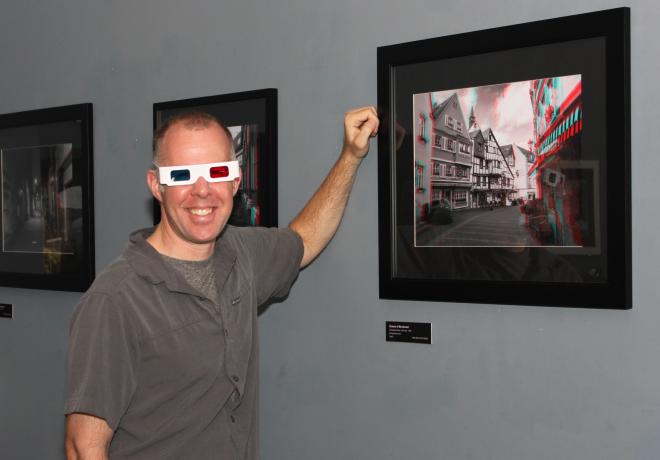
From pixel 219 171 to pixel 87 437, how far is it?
0.71 m

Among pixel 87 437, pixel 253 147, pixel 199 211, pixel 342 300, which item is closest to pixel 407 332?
pixel 342 300

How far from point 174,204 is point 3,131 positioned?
1.58 m

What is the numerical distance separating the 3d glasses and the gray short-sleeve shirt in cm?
18

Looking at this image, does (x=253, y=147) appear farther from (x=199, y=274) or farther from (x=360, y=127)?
(x=199, y=274)

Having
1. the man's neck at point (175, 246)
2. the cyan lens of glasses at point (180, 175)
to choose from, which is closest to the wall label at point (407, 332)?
the man's neck at point (175, 246)

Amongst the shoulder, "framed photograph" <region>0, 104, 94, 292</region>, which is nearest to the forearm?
the shoulder

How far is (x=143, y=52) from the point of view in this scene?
281 centimetres

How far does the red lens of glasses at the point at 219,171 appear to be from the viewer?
2.02 metres

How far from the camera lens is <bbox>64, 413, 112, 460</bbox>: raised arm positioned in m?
1.83

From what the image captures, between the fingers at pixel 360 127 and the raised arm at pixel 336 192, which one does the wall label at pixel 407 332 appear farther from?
the fingers at pixel 360 127

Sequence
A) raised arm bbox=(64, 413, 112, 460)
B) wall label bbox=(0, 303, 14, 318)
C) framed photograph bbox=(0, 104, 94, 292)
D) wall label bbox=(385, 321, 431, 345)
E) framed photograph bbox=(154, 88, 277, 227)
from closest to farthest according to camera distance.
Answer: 1. raised arm bbox=(64, 413, 112, 460)
2. wall label bbox=(385, 321, 431, 345)
3. framed photograph bbox=(154, 88, 277, 227)
4. framed photograph bbox=(0, 104, 94, 292)
5. wall label bbox=(0, 303, 14, 318)

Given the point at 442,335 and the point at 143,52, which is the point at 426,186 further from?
the point at 143,52

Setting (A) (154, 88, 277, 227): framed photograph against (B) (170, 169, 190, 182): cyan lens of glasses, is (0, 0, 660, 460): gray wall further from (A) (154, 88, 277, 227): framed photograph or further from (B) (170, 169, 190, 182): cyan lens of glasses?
(B) (170, 169, 190, 182): cyan lens of glasses

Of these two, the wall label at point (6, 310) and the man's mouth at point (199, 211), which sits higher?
the man's mouth at point (199, 211)
